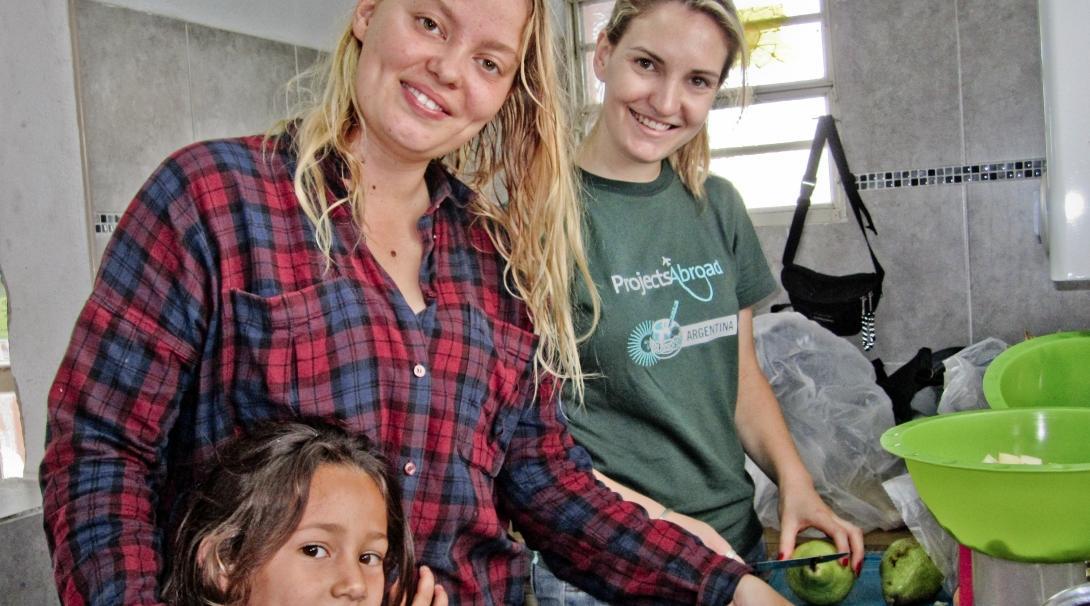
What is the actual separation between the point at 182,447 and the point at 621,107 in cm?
77

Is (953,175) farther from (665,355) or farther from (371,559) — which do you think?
(371,559)

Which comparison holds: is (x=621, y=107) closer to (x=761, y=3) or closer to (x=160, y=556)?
(x=160, y=556)

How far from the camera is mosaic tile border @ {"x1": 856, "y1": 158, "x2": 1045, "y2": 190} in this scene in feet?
10.2

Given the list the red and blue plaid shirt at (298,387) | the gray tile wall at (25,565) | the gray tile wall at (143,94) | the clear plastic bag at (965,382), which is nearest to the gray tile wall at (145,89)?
the gray tile wall at (143,94)

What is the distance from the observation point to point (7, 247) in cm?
219

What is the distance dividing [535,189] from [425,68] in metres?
0.26

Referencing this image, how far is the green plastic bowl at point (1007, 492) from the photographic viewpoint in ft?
3.05

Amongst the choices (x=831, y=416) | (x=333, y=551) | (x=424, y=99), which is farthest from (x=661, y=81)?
(x=831, y=416)

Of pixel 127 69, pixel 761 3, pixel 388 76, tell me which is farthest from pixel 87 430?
pixel 761 3

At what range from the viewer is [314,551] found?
0.95 metres

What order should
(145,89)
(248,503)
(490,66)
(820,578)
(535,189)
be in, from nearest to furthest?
1. (248,503)
2. (490,66)
3. (535,189)
4. (820,578)
5. (145,89)

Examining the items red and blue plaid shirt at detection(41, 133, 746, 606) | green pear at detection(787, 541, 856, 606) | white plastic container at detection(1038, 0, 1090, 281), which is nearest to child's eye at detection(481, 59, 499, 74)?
red and blue plaid shirt at detection(41, 133, 746, 606)

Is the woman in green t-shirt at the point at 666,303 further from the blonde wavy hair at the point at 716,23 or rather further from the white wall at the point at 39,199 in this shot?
the white wall at the point at 39,199

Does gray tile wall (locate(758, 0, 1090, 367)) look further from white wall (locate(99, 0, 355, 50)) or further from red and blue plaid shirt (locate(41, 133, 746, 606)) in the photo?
red and blue plaid shirt (locate(41, 133, 746, 606))
